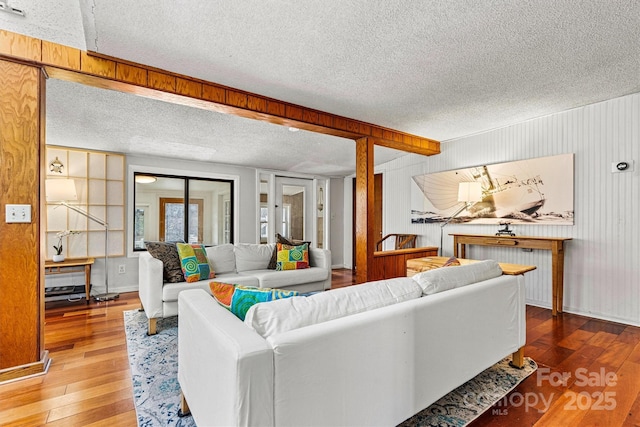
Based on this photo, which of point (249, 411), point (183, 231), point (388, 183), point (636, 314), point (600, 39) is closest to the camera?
point (249, 411)

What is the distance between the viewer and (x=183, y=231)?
523cm

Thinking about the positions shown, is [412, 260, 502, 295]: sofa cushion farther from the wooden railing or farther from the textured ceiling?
the wooden railing

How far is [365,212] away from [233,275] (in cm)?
174

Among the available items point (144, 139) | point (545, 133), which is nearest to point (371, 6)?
point (545, 133)

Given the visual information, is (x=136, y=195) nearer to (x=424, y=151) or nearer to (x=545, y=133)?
(x=424, y=151)

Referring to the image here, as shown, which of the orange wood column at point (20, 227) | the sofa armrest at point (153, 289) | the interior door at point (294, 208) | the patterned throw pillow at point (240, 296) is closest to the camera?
the patterned throw pillow at point (240, 296)

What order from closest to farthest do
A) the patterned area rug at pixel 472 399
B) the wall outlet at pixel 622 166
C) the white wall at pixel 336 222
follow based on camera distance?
1. the patterned area rug at pixel 472 399
2. the wall outlet at pixel 622 166
3. the white wall at pixel 336 222

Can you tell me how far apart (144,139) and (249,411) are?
155 inches

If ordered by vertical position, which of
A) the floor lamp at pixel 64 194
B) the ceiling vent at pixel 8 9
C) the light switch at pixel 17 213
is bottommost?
the light switch at pixel 17 213

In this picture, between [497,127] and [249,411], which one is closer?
[249,411]

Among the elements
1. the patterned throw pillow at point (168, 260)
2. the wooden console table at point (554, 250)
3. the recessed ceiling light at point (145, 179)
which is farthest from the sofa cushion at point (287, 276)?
the recessed ceiling light at point (145, 179)

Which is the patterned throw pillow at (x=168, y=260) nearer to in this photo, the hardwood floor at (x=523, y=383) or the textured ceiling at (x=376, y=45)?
Result: the hardwood floor at (x=523, y=383)

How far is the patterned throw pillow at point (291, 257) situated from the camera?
12.2ft

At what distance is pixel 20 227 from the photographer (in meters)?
2.01
